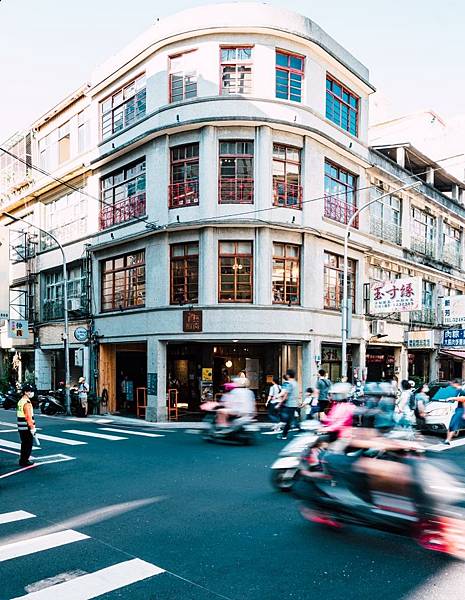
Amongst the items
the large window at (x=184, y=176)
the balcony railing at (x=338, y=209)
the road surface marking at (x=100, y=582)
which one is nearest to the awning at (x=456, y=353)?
the balcony railing at (x=338, y=209)

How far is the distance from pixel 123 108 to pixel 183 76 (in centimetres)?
431

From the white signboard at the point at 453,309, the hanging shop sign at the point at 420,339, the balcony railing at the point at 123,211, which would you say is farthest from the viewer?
the white signboard at the point at 453,309

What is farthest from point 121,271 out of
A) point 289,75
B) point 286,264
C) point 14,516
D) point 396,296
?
point 14,516

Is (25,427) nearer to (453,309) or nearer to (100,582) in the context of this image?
(100,582)

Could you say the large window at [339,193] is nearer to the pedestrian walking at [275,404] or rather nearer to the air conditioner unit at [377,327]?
the air conditioner unit at [377,327]

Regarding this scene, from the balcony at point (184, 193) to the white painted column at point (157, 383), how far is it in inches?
221

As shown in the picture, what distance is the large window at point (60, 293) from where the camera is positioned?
92.7 feet

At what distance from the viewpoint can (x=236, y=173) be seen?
21.7 meters

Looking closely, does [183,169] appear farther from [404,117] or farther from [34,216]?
[404,117]

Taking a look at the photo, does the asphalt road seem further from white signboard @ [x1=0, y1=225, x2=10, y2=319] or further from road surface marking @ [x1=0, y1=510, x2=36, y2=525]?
white signboard @ [x1=0, y1=225, x2=10, y2=319]

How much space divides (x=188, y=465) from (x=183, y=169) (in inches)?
543

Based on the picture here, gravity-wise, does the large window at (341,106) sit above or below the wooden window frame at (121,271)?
above

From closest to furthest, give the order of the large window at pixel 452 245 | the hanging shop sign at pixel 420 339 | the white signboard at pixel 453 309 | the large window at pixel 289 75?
→ the large window at pixel 289 75 < the hanging shop sign at pixel 420 339 < the white signboard at pixel 453 309 < the large window at pixel 452 245

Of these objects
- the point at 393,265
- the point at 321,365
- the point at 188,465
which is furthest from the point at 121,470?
the point at 393,265
